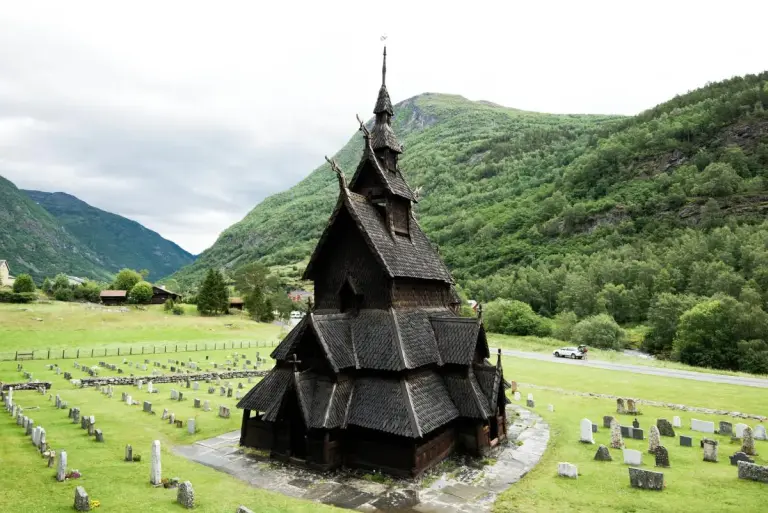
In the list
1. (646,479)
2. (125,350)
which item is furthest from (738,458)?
(125,350)

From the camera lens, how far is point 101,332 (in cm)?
6531

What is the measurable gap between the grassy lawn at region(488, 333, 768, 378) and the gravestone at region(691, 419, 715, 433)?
987 inches

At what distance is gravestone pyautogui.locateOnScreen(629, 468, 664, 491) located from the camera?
14.9 m

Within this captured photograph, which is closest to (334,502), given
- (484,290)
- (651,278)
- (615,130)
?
(651,278)

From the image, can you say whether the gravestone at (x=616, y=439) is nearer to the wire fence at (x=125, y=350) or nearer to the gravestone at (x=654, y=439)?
the gravestone at (x=654, y=439)

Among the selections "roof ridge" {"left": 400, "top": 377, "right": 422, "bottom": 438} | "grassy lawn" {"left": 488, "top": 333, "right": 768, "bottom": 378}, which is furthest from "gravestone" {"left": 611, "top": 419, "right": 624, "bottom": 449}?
"grassy lawn" {"left": 488, "top": 333, "right": 768, "bottom": 378}

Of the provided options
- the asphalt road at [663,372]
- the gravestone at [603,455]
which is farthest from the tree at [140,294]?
the gravestone at [603,455]

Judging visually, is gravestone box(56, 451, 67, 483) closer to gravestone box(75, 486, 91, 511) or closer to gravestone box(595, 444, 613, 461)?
gravestone box(75, 486, 91, 511)

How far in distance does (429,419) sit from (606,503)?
20.2 feet

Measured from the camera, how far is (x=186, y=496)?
43.0ft

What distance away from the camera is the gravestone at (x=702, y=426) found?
23.2 m

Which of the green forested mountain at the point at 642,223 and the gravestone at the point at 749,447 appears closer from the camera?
the gravestone at the point at 749,447

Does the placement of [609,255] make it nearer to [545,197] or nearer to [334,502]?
[545,197]

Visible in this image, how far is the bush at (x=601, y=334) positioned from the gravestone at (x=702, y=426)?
3964 cm
